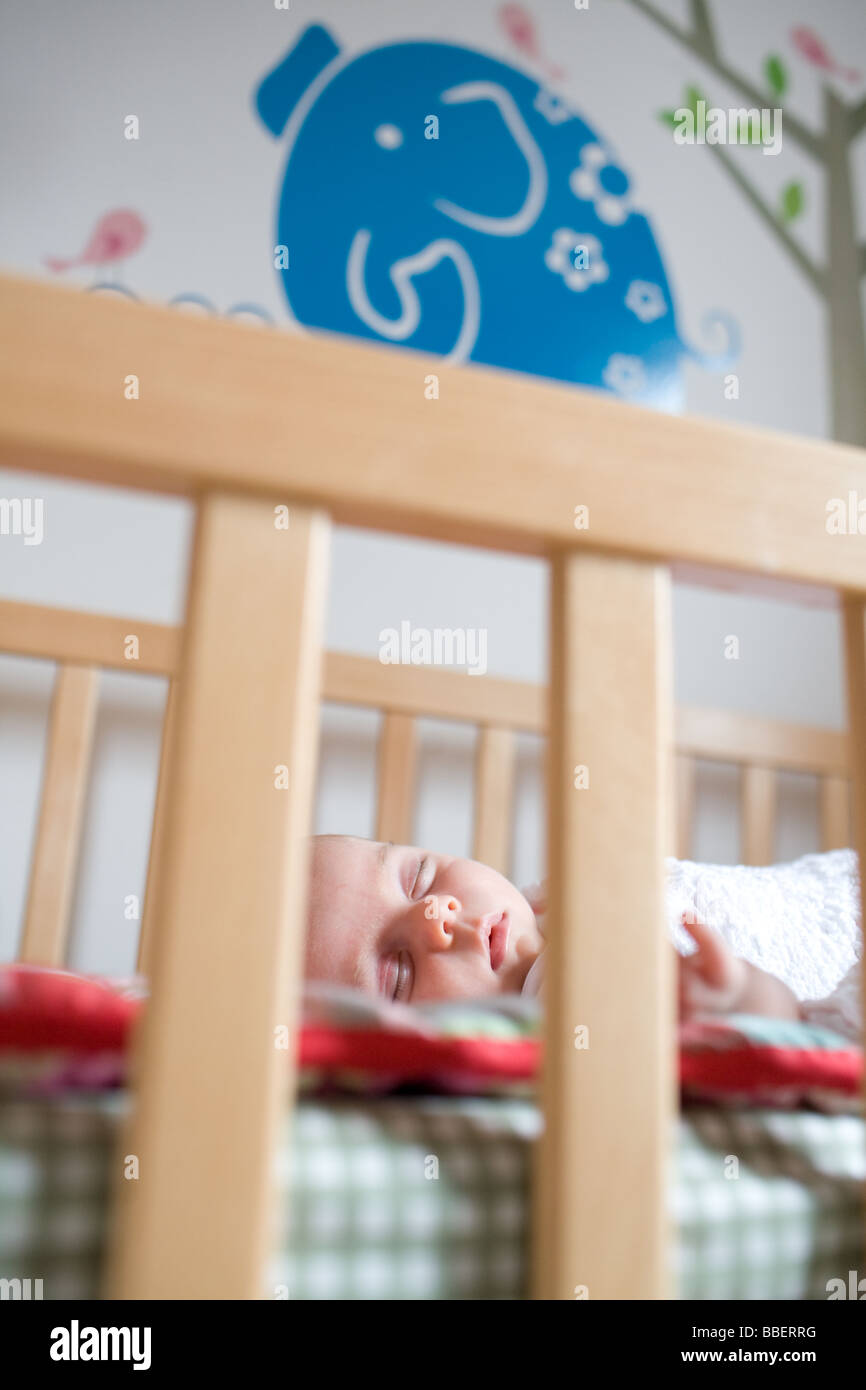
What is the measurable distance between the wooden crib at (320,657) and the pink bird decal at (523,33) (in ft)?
3.82

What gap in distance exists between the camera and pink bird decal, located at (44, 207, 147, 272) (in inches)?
47.6

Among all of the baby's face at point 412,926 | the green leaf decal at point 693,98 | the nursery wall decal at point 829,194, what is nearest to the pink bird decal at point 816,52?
the nursery wall decal at point 829,194

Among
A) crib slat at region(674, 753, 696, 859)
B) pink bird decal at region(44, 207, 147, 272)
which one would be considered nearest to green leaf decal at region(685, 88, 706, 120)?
pink bird decal at region(44, 207, 147, 272)

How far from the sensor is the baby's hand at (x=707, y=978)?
0.55 metres

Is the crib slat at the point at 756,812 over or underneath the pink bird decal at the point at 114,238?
underneath

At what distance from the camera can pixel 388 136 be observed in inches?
51.9

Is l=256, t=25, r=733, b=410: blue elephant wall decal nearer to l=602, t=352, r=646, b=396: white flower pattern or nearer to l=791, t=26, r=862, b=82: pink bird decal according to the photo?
l=602, t=352, r=646, b=396: white flower pattern

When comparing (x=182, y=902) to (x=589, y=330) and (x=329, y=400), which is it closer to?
(x=329, y=400)

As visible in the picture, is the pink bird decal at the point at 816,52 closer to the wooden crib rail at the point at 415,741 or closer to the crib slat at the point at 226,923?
the wooden crib rail at the point at 415,741

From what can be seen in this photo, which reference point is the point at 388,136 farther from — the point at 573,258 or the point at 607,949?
the point at 607,949

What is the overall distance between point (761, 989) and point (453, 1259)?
0.85 ft

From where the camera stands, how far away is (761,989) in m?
0.60

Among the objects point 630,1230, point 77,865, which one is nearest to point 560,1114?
point 630,1230
